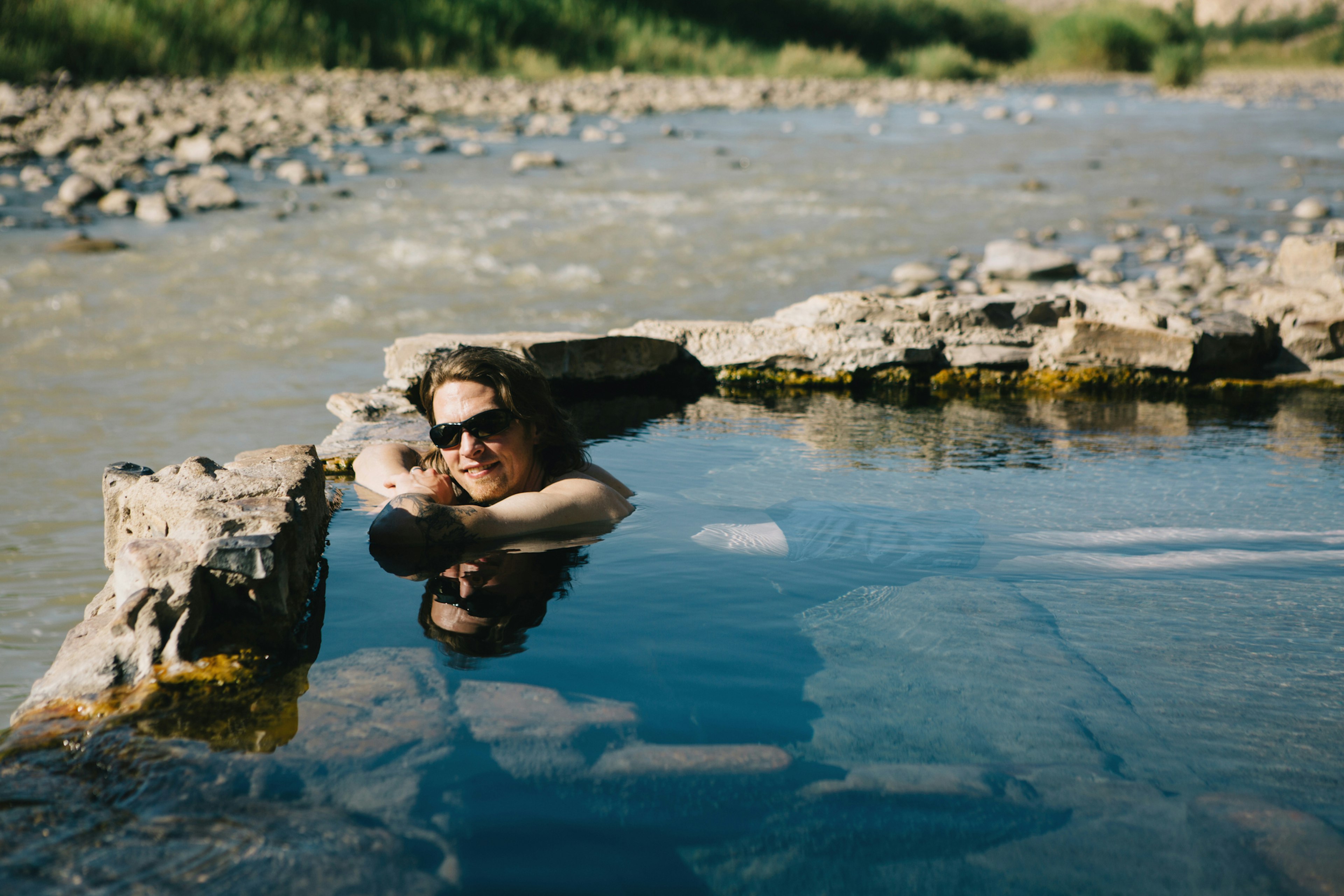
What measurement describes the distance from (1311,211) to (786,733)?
11415 mm

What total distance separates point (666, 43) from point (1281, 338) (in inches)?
905

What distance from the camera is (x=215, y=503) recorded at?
288 cm

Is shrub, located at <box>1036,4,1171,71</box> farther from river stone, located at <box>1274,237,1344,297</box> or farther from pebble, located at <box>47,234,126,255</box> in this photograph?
pebble, located at <box>47,234,126,255</box>

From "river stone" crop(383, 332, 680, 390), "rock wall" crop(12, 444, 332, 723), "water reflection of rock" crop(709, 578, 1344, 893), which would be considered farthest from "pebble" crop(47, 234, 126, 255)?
"water reflection of rock" crop(709, 578, 1344, 893)

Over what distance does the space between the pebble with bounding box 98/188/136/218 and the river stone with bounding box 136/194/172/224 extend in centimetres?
6

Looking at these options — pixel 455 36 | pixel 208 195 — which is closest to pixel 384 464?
pixel 208 195

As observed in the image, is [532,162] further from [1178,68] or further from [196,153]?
[1178,68]

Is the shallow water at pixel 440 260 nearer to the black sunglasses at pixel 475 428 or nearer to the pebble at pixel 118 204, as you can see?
the pebble at pixel 118 204

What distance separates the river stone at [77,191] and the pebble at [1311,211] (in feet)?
40.3

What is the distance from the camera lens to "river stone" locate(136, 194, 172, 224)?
10.2 metres

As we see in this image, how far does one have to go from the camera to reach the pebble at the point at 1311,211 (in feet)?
36.6

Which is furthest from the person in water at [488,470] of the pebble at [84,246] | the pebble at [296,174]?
the pebble at [296,174]

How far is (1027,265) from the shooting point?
8.70 metres

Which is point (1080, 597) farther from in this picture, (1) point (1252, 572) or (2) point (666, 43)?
(2) point (666, 43)
